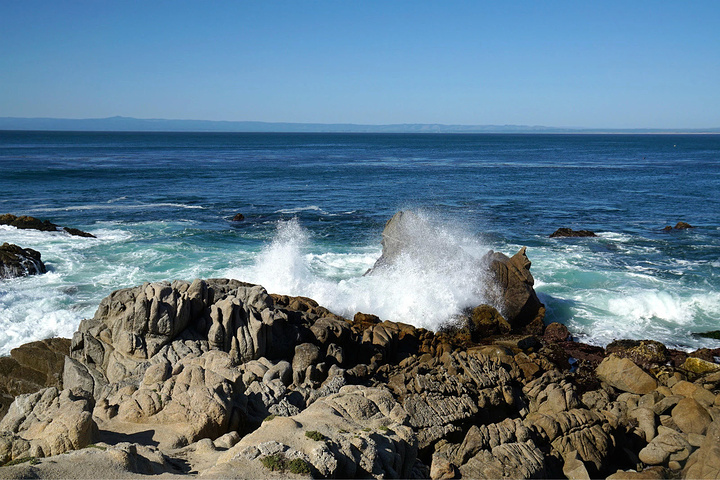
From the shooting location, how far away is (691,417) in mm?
13797

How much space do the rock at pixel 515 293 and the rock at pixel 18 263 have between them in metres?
20.1

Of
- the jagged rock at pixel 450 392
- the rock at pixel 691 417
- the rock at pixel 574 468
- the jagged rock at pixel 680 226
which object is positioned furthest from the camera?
the jagged rock at pixel 680 226

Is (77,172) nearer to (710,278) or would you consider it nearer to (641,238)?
(641,238)

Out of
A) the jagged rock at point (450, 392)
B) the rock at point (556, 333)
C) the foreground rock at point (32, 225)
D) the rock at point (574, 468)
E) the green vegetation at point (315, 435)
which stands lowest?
the rock at point (556, 333)

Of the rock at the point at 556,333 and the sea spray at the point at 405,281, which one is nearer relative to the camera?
the rock at the point at 556,333

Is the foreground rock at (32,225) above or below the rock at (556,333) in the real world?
above

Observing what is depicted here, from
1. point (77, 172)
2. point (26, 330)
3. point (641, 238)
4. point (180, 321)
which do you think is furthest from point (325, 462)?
point (77, 172)

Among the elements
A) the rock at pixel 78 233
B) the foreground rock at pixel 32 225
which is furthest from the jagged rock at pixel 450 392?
the foreground rock at pixel 32 225

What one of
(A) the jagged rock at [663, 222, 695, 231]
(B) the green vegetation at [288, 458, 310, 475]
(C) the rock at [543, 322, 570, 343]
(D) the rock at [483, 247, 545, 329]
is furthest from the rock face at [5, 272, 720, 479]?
(A) the jagged rock at [663, 222, 695, 231]

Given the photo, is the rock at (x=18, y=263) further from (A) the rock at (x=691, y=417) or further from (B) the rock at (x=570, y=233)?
(B) the rock at (x=570, y=233)

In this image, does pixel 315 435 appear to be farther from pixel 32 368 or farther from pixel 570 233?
pixel 570 233

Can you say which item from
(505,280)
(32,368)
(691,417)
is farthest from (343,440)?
(505,280)

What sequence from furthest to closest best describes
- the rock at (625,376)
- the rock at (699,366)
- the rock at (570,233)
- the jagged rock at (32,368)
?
the rock at (570,233) < the rock at (699,366) < the rock at (625,376) < the jagged rock at (32,368)

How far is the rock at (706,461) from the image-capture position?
1130cm
